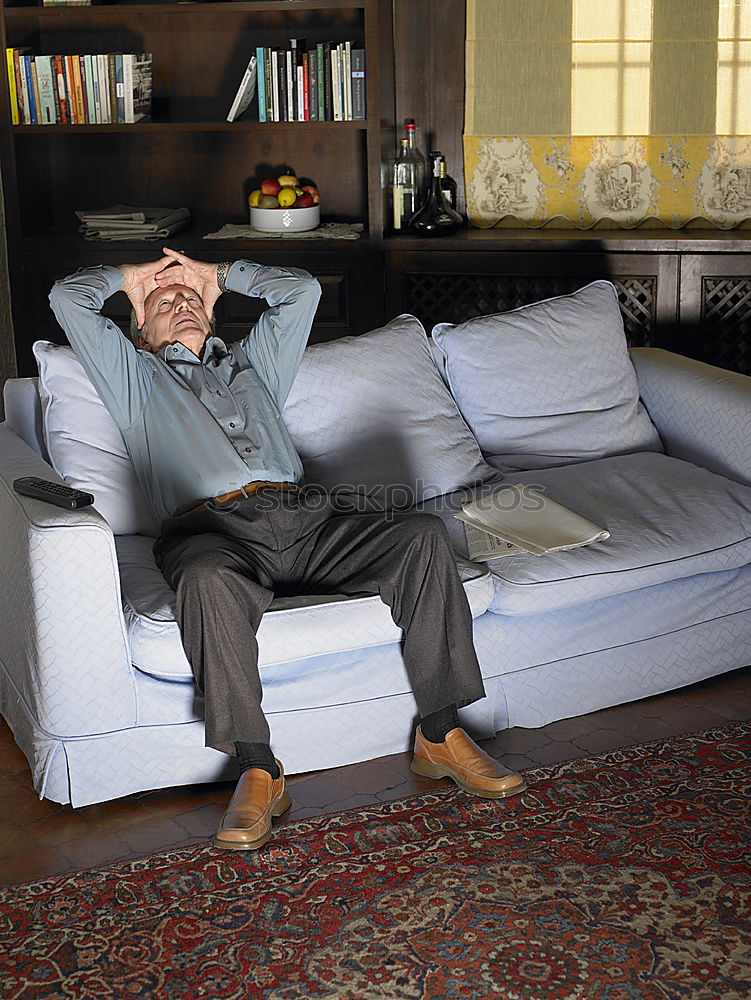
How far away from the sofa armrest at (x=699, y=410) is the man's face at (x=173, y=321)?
127 cm

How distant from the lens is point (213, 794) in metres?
2.38

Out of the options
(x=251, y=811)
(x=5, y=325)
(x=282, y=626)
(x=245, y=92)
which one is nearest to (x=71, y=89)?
(x=245, y=92)

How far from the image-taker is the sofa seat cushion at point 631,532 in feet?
8.13

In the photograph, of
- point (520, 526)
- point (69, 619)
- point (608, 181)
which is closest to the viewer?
point (69, 619)

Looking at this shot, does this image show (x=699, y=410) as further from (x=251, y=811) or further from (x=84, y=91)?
(x=84, y=91)

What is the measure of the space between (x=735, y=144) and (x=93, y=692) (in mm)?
3160

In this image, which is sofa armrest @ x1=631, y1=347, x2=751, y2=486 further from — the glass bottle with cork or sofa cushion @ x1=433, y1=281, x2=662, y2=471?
the glass bottle with cork

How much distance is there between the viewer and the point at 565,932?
1.92 metres

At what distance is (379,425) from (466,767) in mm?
899

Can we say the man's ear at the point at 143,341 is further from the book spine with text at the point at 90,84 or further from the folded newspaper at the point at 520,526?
the book spine with text at the point at 90,84

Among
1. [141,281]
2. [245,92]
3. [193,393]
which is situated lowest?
[193,393]

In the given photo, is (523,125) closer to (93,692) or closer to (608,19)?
(608,19)

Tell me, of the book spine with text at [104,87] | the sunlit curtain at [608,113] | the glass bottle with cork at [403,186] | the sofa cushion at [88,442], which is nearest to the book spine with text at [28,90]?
the book spine with text at [104,87]

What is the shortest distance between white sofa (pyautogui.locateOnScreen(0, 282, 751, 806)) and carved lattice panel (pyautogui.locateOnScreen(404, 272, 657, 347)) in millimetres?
818
